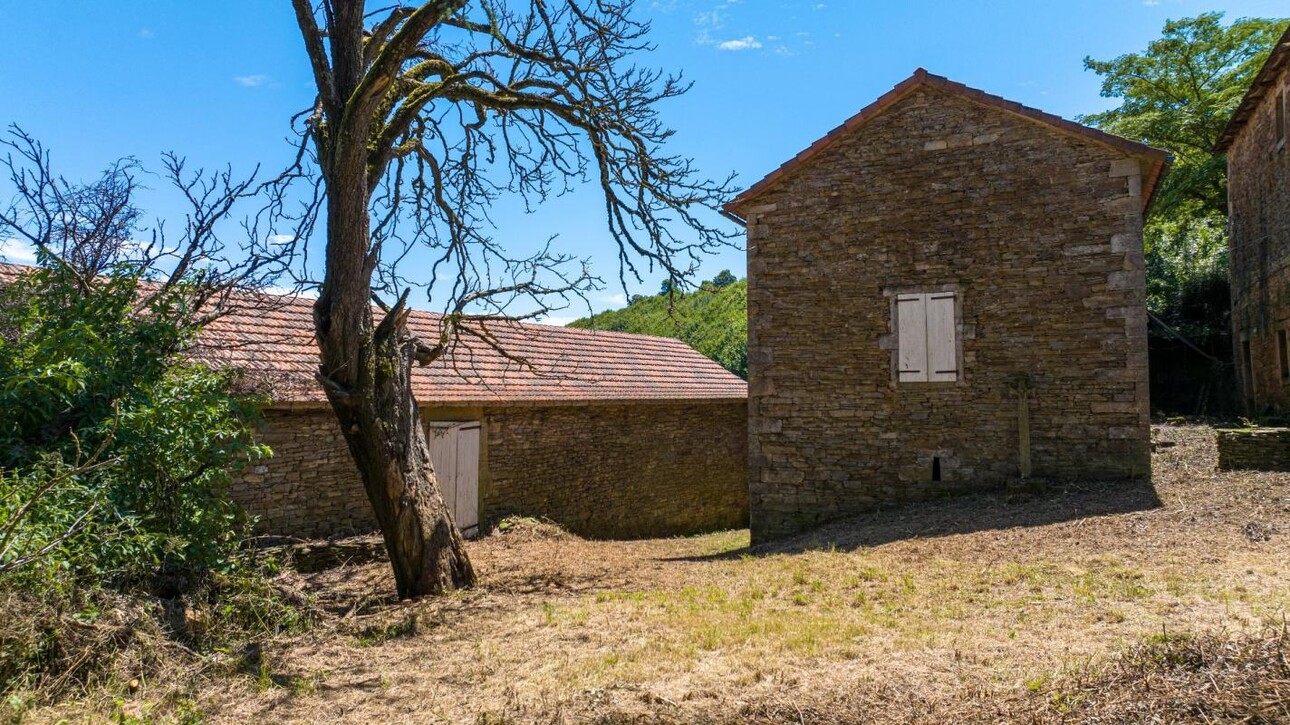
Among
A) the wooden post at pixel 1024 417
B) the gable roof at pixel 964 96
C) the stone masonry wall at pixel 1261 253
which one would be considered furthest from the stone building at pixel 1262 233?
the wooden post at pixel 1024 417

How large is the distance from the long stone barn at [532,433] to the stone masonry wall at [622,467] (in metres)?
0.03

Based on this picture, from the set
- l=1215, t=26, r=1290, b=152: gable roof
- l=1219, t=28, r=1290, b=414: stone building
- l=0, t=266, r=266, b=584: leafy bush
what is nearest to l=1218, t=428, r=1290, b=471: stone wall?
l=1219, t=28, r=1290, b=414: stone building

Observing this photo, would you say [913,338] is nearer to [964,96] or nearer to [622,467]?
[964,96]

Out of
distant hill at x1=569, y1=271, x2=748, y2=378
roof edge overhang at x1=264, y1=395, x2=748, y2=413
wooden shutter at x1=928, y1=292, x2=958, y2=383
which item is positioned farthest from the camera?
distant hill at x1=569, y1=271, x2=748, y2=378

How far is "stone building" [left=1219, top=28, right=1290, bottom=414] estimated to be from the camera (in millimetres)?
13031

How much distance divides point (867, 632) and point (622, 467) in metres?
9.30

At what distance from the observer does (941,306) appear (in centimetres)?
1023

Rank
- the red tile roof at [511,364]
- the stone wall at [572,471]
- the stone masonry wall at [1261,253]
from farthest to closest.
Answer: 1. the stone masonry wall at [1261,253]
2. the red tile roof at [511,364]
3. the stone wall at [572,471]

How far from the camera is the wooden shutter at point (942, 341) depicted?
1012cm

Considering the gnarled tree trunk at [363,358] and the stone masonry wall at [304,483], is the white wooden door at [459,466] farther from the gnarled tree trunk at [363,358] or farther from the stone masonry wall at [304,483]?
the gnarled tree trunk at [363,358]

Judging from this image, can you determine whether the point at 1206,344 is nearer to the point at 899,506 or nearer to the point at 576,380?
the point at 899,506

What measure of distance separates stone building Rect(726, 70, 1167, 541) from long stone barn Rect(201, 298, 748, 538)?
3.65m

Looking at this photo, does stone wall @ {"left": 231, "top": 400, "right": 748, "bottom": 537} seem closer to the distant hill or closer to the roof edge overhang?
the roof edge overhang

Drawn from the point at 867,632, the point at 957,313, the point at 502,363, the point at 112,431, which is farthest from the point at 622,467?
the point at 112,431
